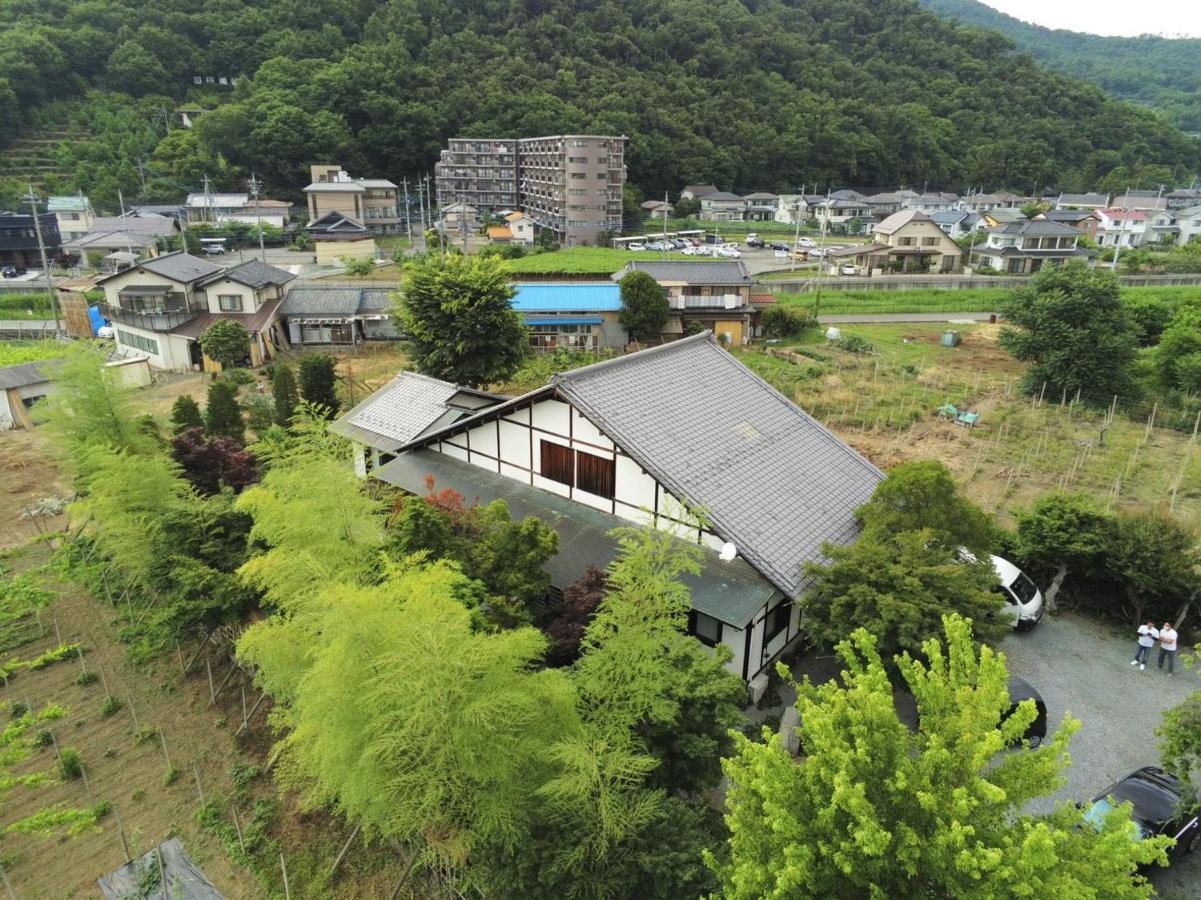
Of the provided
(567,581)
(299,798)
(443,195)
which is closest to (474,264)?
(567,581)

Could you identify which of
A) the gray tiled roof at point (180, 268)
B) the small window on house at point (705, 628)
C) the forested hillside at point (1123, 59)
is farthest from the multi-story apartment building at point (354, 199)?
the forested hillside at point (1123, 59)

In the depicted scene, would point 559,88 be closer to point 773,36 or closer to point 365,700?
point 773,36

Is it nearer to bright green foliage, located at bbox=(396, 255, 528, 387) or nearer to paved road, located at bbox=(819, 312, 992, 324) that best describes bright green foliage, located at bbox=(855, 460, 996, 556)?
bright green foliage, located at bbox=(396, 255, 528, 387)

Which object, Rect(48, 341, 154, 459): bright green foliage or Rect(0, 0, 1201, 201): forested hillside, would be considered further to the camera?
Rect(0, 0, 1201, 201): forested hillside

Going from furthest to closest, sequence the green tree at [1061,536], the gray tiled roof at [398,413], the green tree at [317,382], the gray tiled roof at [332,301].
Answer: the gray tiled roof at [332,301]
the green tree at [317,382]
the gray tiled roof at [398,413]
the green tree at [1061,536]

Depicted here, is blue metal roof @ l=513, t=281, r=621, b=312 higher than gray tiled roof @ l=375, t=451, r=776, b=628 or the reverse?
higher

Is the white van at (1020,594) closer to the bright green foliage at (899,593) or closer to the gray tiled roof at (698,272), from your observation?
the bright green foliage at (899,593)

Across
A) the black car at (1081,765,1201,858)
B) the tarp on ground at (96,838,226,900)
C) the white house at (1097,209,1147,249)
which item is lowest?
the tarp on ground at (96,838,226,900)

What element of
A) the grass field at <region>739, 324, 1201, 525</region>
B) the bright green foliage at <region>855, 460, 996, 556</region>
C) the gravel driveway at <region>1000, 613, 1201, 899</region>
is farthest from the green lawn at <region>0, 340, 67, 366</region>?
the gravel driveway at <region>1000, 613, 1201, 899</region>
